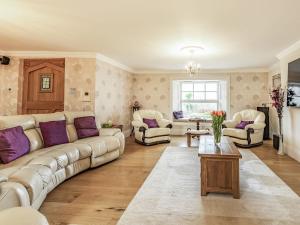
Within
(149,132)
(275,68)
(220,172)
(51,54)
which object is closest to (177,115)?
(149,132)

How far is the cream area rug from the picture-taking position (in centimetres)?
213

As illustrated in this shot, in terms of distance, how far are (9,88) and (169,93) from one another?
15.8ft

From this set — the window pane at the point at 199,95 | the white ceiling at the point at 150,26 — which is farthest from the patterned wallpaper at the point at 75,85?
the window pane at the point at 199,95

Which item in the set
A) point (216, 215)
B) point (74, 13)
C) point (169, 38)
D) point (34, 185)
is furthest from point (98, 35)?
point (216, 215)

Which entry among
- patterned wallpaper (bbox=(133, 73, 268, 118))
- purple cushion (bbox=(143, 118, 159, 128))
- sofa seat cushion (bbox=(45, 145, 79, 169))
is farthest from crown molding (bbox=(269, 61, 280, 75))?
sofa seat cushion (bbox=(45, 145, 79, 169))

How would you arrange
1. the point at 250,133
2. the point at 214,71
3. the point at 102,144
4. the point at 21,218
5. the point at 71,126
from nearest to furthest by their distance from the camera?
the point at 21,218
the point at 102,144
the point at 71,126
the point at 250,133
the point at 214,71

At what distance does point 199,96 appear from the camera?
25.8ft

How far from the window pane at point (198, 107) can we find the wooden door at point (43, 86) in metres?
4.48

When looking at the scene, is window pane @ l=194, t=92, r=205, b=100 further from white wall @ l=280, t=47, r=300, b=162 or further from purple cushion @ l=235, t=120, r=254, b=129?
white wall @ l=280, t=47, r=300, b=162

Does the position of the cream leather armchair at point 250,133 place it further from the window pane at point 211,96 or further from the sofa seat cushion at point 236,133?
the window pane at point 211,96

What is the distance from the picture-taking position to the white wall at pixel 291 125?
428 centimetres

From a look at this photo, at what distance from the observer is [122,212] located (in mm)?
2297

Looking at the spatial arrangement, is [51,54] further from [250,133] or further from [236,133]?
[250,133]

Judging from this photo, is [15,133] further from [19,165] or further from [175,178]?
[175,178]
